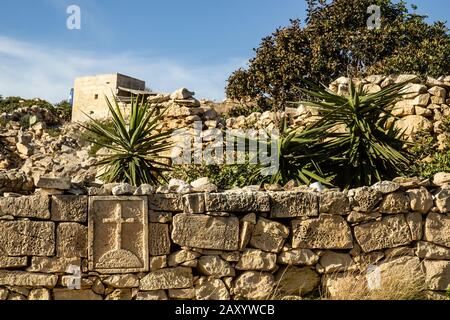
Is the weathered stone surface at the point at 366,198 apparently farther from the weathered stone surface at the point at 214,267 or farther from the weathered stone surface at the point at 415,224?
the weathered stone surface at the point at 214,267

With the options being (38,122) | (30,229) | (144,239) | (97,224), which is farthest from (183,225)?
(38,122)

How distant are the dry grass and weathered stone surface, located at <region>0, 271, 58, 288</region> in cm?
285

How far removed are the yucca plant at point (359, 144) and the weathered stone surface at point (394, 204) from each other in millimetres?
1086

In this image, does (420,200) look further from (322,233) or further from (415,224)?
(322,233)

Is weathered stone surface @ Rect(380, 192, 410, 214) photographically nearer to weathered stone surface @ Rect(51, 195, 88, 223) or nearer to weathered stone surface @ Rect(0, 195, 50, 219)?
weathered stone surface @ Rect(51, 195, 88, 223)

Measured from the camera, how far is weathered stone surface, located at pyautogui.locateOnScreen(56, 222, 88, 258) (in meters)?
6.39

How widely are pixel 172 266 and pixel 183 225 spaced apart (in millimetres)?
444

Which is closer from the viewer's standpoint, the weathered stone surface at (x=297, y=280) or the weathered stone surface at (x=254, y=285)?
the weathered stone surface at (x=254, y=285)

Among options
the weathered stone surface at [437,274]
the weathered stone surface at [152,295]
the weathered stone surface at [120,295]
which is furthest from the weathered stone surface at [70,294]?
the weathered stone surface at [437,274]

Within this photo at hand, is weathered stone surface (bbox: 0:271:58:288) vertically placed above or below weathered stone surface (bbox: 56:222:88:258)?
below

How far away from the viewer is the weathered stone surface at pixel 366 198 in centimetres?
680

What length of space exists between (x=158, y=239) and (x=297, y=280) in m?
1.55

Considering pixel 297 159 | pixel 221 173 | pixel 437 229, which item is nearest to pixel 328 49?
pixel 221 173

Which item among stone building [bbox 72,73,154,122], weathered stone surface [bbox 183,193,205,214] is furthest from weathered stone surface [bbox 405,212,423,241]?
stone building [bbox 72,73,154,122]
